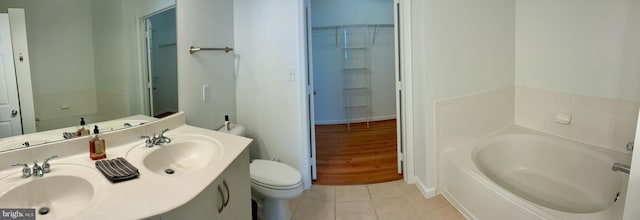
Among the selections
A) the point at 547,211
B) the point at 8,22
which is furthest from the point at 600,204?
the point at 8,22

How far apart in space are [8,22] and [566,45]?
11.2ft

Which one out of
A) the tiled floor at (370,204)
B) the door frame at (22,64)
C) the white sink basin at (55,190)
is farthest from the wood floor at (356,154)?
the door frame at (22,64)

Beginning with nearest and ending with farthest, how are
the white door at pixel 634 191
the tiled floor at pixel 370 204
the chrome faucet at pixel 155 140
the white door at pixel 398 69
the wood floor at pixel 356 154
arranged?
the white door at pixel 634 191 → the chrome faucet at pixel 155 140 → the tiled floor at pixel 370 204 → the white door at pixel 398 69 → the wood floor at pixel 356 154

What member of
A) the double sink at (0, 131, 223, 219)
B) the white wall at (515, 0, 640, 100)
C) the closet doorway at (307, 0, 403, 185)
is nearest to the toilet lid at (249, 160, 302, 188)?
the double sink at (0, 131, 223, 219)

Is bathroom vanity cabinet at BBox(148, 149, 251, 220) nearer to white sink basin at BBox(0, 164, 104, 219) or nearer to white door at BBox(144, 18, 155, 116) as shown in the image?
white sink basin at BBox(0, 164, 104, 219)

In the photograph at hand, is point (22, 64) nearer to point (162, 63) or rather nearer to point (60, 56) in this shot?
point (60, 56)

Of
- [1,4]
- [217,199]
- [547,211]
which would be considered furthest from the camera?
[547,211]

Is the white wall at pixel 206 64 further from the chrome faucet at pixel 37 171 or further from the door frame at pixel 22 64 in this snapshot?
the chrome faucet at pixel 37 171

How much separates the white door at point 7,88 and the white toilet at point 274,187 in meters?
1.22

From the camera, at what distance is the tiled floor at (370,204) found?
91.0 inches

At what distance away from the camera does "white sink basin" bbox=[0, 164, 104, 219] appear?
110cm

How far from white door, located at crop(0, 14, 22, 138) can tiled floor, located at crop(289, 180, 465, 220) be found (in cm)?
163

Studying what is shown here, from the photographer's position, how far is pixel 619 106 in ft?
7.26

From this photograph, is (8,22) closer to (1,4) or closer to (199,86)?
(1,4)
